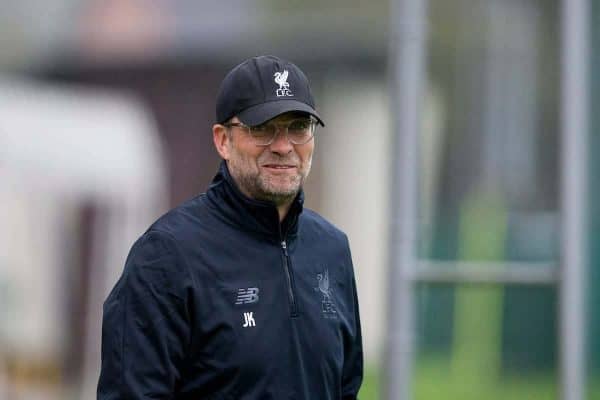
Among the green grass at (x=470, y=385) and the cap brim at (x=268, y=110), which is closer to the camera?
the cap brim at (x=268, y=110)

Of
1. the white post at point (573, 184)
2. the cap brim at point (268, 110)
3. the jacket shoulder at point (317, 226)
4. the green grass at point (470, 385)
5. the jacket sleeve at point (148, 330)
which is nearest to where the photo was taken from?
the jacket sleeve at point (148, 330)

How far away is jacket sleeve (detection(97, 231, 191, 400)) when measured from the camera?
3102 millimetres

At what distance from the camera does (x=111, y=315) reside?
3154mm

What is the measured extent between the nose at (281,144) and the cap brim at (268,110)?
0.07 m

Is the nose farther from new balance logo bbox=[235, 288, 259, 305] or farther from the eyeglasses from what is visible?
new balance logo bbox=[235, 288, 259, 305]

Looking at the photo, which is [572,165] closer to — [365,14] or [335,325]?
[335,325]

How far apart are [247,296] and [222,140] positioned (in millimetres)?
410

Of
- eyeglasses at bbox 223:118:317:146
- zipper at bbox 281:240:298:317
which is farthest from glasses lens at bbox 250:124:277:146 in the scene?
zipper at bbox 281:240:298:317

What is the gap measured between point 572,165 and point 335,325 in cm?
342

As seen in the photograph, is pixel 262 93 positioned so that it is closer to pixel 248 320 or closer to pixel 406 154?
pixel 248 320

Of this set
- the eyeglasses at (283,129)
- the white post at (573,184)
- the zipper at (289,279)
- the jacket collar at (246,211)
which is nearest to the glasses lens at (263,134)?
the eyeglasses at (283,129)

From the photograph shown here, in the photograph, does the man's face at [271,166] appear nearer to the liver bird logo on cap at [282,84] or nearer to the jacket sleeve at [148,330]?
the liver bird logo on cap at [282,84]

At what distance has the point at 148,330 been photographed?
10.2 ft

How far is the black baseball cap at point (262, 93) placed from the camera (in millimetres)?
3246
